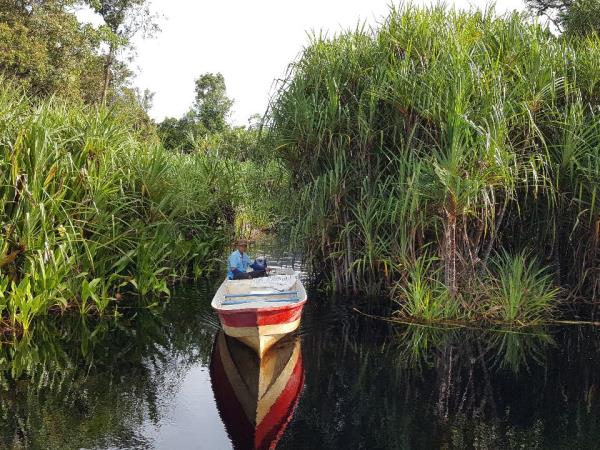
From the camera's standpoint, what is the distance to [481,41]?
980cm

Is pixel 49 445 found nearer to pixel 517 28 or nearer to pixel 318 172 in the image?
pixel 318 172

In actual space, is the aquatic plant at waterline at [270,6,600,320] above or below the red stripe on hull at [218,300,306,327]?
above

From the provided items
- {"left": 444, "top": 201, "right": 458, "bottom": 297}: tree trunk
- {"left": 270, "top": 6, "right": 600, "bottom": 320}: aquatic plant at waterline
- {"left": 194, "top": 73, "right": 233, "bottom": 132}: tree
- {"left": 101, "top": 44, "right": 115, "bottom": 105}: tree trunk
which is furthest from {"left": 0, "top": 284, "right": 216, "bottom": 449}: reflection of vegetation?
{"left": 194, "top": 73, "right": 233, "bottom": 132}: tree

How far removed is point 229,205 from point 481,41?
6.61 m

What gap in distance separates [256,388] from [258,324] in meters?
0.77

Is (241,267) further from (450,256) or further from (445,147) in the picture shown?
(445,147)

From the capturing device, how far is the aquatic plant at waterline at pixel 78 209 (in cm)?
757

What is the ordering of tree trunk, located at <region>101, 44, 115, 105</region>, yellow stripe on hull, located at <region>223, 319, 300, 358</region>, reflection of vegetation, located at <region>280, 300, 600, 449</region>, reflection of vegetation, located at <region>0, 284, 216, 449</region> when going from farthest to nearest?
tree trunk, located at <region>101, 44, 115, 105</region> → yellow stripe on hull, located at <region>223, 319, 300, 358</region> → reflection of vegetation, located at <region>280, 300, 600, 449</region> → reflection of vegetation, located at <region>0, 284, 216, 449</region>

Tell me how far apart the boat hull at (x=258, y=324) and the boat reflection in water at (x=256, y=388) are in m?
0.30

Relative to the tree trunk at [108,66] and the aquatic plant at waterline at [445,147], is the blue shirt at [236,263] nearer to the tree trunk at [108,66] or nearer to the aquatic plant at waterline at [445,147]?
the aquatic plant at waterline at [445,147]

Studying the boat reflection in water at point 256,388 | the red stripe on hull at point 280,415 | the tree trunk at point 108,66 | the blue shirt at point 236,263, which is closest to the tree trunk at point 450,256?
the boat reflection in water at point 256,388

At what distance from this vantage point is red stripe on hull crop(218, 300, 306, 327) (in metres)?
6.72

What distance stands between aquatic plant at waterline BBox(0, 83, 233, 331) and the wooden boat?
2.13m

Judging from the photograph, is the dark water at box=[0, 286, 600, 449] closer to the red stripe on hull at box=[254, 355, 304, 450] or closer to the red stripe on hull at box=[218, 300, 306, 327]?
the red stripe on hull at box=[254, 355, 304, 450]
